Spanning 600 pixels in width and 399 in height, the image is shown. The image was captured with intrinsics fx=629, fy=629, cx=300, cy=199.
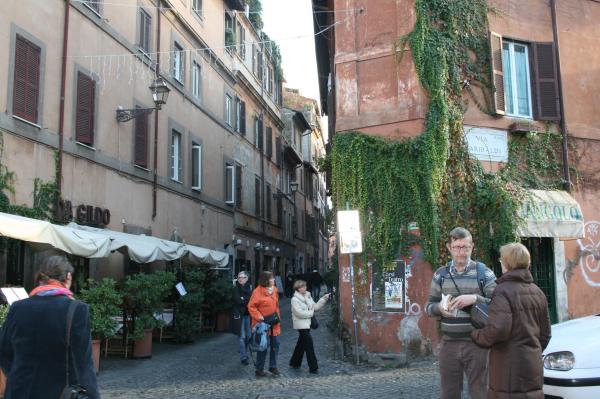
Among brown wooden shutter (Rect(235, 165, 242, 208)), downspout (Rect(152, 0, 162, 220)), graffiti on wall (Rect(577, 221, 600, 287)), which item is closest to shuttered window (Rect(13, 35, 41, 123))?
downspout (Rect(152, 0, 162, 220))

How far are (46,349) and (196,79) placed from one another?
62.0 ft

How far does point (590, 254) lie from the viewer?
499 inches

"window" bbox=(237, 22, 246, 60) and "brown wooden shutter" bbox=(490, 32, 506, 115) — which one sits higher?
"window" bbox=(237, 22, 246, 60)

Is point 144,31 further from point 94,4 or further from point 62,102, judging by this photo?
point 62,102

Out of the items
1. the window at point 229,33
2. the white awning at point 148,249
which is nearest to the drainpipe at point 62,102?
the white awning at point 148,249

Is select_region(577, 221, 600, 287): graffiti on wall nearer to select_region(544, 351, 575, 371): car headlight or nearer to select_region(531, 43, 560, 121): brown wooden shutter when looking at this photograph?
select_region(531, 43, 560, 121): brown wooden shutter

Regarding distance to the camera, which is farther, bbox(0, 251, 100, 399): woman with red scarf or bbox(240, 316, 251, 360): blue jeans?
bbox(240, 316, 251, 360): blue jeans

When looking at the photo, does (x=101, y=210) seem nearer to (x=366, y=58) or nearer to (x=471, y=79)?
(x=366, y=58)

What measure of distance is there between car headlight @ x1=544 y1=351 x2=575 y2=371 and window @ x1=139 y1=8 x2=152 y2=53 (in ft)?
47.1

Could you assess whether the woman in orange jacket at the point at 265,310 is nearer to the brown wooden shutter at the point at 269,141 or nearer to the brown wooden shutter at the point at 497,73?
the brown wooden shutter at the point at 497,73

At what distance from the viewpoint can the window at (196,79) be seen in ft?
70.5

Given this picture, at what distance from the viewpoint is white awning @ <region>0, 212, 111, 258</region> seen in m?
9.10

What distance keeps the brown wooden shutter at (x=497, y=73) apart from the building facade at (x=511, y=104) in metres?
0.02

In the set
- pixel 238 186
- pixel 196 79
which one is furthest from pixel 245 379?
pixel 238 186
